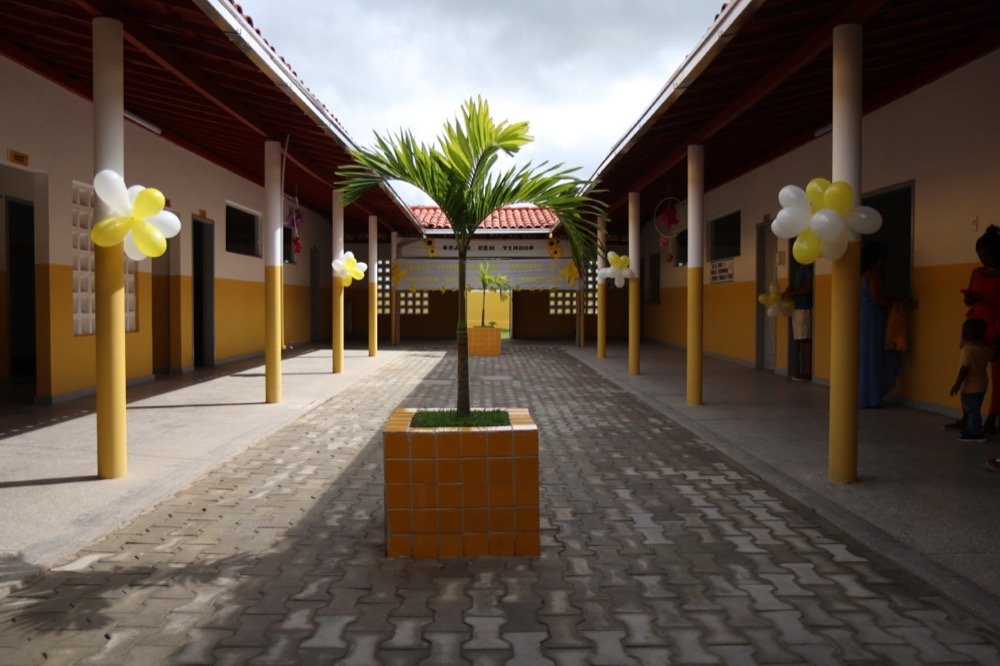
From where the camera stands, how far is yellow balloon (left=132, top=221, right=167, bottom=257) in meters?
5.27

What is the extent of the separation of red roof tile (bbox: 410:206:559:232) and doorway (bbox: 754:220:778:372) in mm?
7174

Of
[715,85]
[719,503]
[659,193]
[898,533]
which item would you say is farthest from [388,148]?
[659,193]

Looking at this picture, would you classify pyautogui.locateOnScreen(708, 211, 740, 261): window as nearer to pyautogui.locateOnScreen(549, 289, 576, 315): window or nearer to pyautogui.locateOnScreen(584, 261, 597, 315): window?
pyautogui.locateOnScreen(584, 261, 597, 315): window

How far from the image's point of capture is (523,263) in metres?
20.6

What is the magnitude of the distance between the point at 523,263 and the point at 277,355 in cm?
1218

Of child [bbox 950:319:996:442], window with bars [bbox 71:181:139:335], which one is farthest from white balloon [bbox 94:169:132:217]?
child [bbox 950:319:996:442]

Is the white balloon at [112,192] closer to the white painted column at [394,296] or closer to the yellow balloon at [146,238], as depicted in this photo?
the yellow balloon at [146,238]

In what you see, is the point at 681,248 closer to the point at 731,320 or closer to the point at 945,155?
the point at 731,320

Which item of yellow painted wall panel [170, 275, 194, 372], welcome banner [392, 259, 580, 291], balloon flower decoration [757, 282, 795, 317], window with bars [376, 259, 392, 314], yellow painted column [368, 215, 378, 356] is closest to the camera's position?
balloon flower decoration [757, 282, 795, 317]

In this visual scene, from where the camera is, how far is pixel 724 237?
1512 cm

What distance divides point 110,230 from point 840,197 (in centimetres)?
478

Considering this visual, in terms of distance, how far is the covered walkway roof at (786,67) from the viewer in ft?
17.9

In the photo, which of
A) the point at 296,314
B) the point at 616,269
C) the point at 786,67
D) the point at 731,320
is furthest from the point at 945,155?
the point at 296,314

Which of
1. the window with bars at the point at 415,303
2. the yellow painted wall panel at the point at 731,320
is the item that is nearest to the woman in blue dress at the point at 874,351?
the yellow painted wall panel at the point at 731,320
